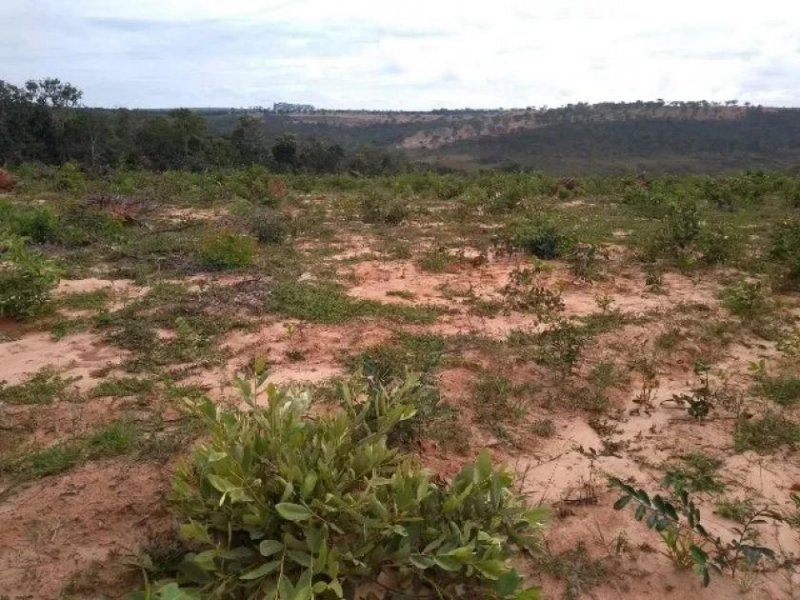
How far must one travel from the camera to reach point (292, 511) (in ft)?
6.49

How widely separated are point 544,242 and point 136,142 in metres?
17.4

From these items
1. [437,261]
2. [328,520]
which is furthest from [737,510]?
[437,261]

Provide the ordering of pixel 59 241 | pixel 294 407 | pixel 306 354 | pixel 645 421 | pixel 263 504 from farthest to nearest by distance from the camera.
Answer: pixel 59 241 < pixel 306 354 < pixel 645 421 < pixel 294 407 < pixel 263 504

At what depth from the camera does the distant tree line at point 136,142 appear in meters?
18.7

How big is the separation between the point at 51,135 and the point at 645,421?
67.1 ft

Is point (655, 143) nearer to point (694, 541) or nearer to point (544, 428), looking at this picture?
point (544, 428)

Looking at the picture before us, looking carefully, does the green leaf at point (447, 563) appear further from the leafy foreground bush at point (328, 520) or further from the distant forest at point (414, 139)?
the distant forest at point (414, 139)

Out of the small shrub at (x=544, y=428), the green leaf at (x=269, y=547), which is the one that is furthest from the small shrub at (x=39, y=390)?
the small shrub at (x=544, y=428)

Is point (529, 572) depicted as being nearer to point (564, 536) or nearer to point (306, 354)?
point (564, 536)

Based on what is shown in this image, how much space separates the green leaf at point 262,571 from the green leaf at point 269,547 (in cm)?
3

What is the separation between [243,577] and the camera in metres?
1.92

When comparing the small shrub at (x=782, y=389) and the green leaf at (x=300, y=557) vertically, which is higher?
the green leaf at (x=300, y=557)

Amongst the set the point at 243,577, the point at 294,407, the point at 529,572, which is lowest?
the point at 529,572

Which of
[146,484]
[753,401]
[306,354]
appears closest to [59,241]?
[306,354]
